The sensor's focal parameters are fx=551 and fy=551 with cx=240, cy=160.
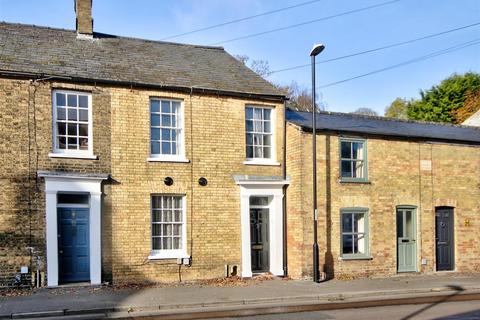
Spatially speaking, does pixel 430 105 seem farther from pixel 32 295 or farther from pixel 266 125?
pixel 32 295

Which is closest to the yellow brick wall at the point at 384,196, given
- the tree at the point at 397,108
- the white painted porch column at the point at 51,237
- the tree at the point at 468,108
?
the white painted porch column at the point at 51,237

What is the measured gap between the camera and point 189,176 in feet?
57.0

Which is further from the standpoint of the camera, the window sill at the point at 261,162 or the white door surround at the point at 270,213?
the window sill at the point at 261,162

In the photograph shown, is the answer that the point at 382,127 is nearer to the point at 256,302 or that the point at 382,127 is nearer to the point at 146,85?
the point at 146,85

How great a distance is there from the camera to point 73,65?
16.6 m

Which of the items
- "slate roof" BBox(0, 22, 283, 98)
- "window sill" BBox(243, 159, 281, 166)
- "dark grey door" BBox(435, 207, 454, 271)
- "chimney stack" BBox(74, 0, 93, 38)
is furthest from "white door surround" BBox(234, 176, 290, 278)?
"chimney stack" BBox(74, 0, 93, 38)

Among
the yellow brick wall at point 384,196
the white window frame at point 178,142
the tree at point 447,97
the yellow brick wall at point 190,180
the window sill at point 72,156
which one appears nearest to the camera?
the window sill at point 72,156

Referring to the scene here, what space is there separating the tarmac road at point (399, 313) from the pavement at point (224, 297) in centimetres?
68

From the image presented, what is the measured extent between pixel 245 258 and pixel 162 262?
2745 millimetres

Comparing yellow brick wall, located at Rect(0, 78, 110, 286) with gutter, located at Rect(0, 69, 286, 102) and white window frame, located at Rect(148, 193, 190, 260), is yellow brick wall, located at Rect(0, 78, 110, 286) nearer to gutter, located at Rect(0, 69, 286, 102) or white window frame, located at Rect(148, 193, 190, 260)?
gutter, located at Rect(0, 69, 286, 102)

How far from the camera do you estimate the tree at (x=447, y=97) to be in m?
47.2

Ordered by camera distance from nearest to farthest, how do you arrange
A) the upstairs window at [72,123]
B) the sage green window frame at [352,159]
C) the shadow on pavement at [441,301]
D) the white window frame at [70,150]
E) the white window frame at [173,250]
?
the shadow on pavement at [441,301] < the white window frame at [70,150] < the upstairs window at [72,123] < the white window frame at [173,250] < the sage green window frame at [352,159]

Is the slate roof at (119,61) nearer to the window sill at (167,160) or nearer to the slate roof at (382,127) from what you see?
the slate roof at (382,127)

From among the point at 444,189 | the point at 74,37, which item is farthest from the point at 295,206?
the point at 74,37
